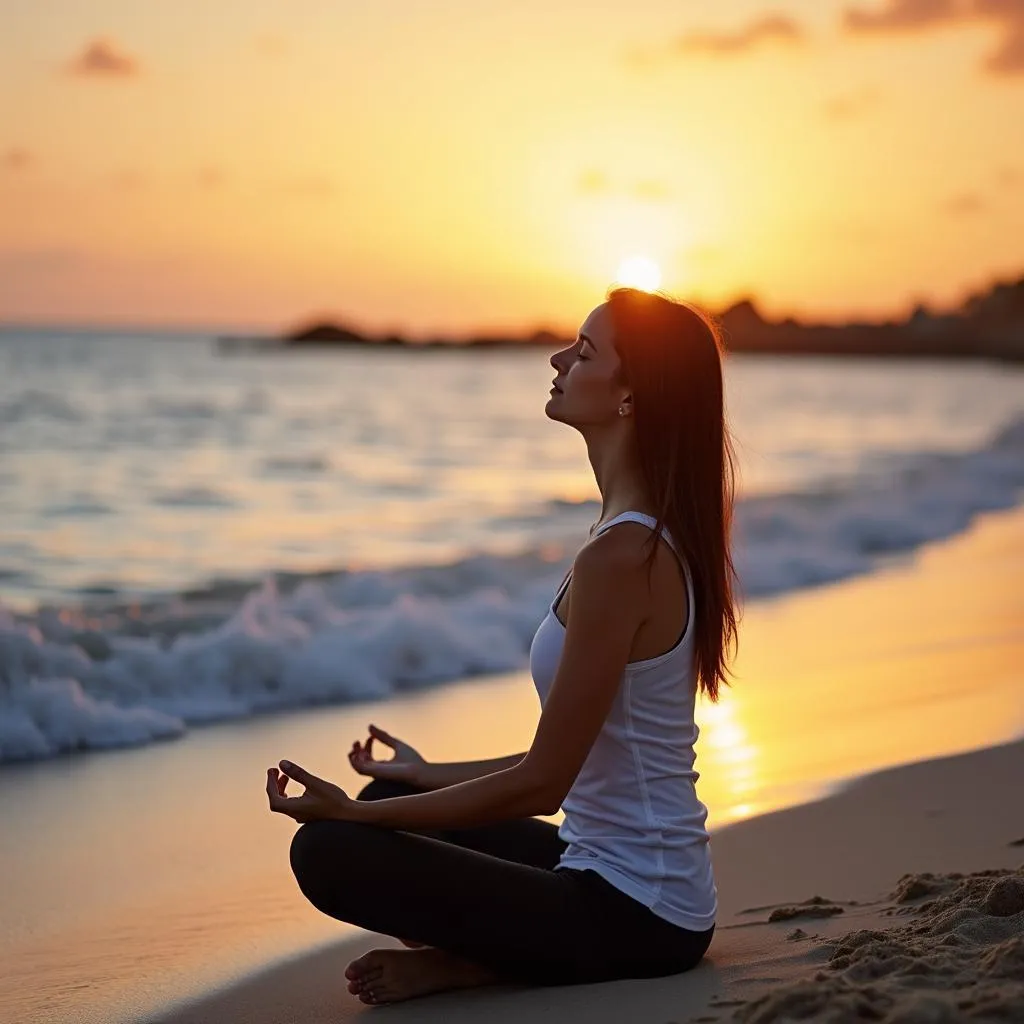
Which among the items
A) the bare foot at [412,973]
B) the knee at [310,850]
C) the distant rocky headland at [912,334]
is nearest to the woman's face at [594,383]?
the knee at [310,850]

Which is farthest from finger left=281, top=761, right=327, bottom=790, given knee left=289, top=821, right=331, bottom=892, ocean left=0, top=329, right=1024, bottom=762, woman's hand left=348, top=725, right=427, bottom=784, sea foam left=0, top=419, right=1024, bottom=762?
sea foam left=0, top=419, right=1024, bottom=762

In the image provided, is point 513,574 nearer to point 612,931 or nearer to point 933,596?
point 933,596

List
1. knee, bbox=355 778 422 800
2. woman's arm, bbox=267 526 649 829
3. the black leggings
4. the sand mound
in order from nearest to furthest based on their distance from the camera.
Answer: the sand mound
woman's arm, bbox=267 526 649 829
the black leggings
knee, bbox=355 778 422 800

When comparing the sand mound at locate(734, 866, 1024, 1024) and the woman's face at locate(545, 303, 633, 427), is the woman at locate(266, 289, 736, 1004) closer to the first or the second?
the woman's face at locate(545, 303, 633, 427)

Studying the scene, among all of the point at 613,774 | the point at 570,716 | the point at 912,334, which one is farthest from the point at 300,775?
the point at 912,334

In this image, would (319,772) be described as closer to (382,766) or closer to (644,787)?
(382,766)

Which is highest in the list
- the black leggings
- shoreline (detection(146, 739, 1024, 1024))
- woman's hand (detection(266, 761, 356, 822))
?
woman's hand (detection(266, 761, 356, 822))

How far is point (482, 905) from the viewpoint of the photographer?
3527 mm

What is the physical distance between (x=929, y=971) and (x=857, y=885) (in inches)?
61.3

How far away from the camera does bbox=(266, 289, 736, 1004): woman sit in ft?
11.4

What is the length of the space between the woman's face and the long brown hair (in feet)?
0.10

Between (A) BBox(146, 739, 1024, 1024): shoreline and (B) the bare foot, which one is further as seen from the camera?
(B) the bare foot

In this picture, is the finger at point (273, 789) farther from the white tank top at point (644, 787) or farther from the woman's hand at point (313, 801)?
the white tank top at point (644, 787)

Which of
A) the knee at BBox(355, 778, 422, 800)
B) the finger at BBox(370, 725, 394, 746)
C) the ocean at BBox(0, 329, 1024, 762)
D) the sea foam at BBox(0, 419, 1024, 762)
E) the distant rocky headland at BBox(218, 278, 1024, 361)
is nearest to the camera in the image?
the knee at BBox(355, 778, 422, 800)
